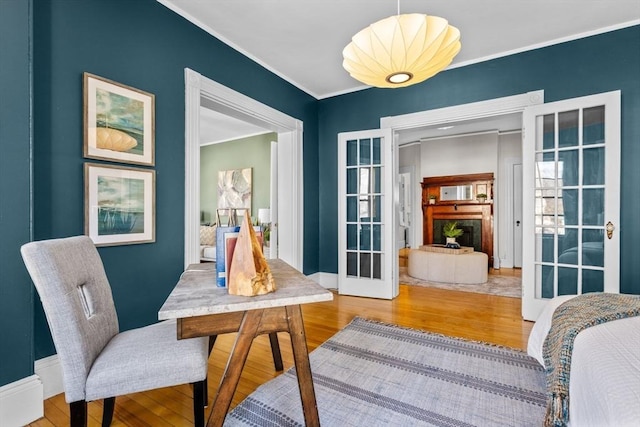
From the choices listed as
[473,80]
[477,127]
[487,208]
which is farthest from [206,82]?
[487,208]

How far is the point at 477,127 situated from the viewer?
577 cm

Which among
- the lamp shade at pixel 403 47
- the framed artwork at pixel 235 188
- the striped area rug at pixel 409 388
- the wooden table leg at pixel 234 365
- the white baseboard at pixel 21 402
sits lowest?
the striped area rug at pixel 409 388

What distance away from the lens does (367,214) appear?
13.0 feet

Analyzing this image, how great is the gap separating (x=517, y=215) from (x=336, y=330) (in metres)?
5.12

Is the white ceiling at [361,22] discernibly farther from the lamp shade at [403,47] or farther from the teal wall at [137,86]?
the lamp shade at [403,47]

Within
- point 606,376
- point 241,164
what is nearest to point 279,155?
point 241,164

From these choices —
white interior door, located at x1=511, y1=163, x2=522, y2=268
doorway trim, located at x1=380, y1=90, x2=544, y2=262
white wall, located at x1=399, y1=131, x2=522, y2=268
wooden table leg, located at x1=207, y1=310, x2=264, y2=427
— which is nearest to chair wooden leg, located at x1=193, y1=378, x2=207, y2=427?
wooden table leg, located at x1=207, y1=310, x2=264, y2=427

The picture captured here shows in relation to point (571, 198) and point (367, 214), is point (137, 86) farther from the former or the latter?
point (571, 198)

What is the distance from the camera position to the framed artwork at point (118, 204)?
6.36 feet

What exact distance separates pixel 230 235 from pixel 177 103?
177cm

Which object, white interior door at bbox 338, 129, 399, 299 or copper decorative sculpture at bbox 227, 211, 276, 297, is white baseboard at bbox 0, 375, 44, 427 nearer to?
copper decorative sculpture at bbox 227, 211, 276, 297

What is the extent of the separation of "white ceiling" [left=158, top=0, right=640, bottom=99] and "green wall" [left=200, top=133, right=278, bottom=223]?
9.57 feet

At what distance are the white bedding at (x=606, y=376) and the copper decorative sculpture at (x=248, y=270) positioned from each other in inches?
40.8

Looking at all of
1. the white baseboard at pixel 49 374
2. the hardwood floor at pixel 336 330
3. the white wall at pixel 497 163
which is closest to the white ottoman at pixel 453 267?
the hardwood floor at pixel 336 330
